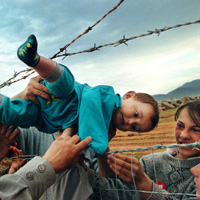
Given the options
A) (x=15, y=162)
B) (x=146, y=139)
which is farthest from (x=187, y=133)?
(x=146, y=139)

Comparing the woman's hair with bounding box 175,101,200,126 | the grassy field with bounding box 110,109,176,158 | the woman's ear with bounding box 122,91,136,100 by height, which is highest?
the woman's ear with bounding box 122,91,136,100

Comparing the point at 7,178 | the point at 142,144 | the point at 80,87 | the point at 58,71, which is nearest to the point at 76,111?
the point at 80,87

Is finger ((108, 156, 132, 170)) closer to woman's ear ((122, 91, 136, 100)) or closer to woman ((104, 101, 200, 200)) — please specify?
woman ((104, 101, 200, 200))

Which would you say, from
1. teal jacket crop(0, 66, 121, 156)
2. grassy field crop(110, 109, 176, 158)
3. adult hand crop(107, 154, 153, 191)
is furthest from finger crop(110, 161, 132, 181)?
grassy field crop(110, 109, 176, 158)

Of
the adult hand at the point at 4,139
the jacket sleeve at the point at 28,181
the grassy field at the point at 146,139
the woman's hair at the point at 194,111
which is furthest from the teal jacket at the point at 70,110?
the grassy field at the point at 146,139

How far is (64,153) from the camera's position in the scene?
1.09 m

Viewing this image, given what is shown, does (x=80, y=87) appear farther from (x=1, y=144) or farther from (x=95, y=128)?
(x=1, y=144)

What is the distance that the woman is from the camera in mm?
1186

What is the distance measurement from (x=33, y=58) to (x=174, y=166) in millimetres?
1117

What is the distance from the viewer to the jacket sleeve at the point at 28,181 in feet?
2.97

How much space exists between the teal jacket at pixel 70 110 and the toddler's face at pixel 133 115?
2.9 inches

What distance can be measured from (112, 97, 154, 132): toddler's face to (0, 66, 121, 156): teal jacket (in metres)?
0.07

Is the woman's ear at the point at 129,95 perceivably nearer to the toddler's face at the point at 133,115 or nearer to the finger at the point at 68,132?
the toddler's face at the point at 133,115

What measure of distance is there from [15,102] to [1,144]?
1.61ft
